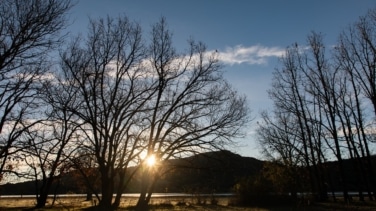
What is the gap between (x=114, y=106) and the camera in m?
29.8

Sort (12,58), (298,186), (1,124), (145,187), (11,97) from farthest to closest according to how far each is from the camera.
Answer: (298,186)
(145,187)
(1,124)
(11,97)
(12,58)

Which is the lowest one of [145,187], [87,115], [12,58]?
Result: [145,187]

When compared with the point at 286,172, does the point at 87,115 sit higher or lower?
higher

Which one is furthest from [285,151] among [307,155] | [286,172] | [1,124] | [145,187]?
[1,124]

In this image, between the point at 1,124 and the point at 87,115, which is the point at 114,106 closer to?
the point at 87,115

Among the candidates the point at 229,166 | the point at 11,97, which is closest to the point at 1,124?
the point at 11,97

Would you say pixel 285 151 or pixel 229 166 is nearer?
pixel 229 166

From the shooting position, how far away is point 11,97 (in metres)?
12.9

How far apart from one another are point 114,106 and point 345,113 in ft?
66.5

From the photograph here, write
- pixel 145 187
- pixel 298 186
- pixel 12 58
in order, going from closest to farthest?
pixel 12 58 < pixel 145 187 < pixel 298 186

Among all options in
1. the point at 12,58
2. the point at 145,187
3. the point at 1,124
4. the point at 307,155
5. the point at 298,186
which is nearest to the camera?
the point at 12,58

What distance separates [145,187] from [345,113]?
62.2 ft

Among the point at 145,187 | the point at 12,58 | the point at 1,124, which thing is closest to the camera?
the point at 12,58

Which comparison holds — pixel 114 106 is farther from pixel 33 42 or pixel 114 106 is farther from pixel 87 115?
pixel 33 42
